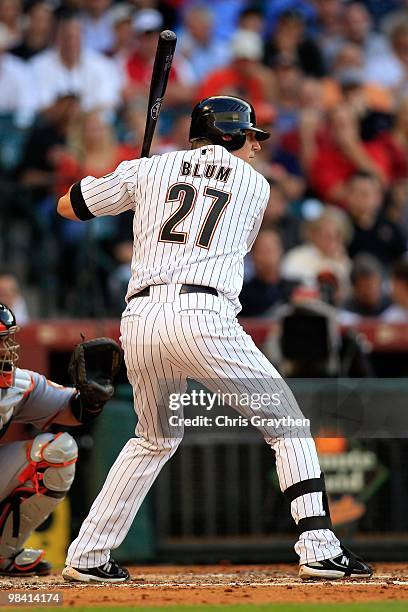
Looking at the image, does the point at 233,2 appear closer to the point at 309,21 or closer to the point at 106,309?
the point at 309,21

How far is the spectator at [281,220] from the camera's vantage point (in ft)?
29.1

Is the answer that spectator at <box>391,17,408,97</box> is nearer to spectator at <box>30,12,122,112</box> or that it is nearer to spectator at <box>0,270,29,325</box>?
spectator at <box>30,12,122,112</box>


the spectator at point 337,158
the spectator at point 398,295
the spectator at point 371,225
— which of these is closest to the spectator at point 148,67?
the spectator at point 337,158

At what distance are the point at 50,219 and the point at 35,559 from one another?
12.9 feet

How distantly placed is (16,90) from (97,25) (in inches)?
47.4

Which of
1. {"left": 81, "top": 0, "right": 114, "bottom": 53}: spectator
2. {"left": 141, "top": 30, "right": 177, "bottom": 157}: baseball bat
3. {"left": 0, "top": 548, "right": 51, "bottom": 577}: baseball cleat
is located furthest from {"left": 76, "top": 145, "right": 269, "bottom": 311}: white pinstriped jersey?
{"left": 81, "top": 0, "right": 114, "bottom": 53}: spectator

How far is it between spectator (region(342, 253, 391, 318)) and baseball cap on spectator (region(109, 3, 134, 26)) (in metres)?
3.15

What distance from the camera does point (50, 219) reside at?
8.69m

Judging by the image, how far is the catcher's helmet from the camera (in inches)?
187

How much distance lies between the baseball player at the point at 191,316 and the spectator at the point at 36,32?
16.9ft

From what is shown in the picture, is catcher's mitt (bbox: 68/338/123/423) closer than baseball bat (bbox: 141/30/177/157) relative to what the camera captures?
Yes

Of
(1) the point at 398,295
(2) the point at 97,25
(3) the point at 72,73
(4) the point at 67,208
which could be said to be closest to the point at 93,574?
(4) the point at 67,208

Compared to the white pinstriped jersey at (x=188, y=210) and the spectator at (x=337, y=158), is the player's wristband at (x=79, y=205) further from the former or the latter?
the spectator at (x=337, y=158)

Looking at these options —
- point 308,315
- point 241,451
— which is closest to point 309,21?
point 308,315
